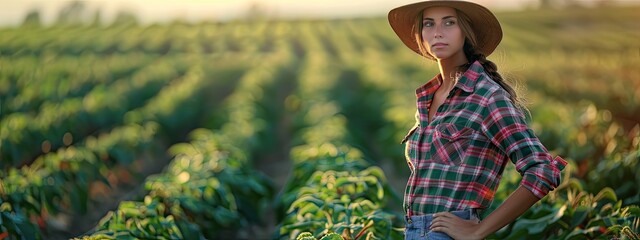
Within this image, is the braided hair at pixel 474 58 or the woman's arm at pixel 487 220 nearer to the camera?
the woman's arm at pixel 487 220

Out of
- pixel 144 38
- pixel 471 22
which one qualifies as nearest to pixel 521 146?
pixel 471 22

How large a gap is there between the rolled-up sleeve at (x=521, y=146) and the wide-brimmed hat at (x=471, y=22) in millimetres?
337

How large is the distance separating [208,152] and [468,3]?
21.6 ft

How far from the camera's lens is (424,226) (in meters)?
3.53

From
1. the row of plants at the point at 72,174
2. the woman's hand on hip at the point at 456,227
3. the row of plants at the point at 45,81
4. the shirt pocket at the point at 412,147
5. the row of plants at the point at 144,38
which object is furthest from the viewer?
the row of plants at the point at 144,38

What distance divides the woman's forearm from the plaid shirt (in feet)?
0.14

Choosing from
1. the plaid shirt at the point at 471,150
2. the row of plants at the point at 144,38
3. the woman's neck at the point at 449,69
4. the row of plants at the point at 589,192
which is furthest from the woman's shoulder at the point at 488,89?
the row of plants at the point at 144,38

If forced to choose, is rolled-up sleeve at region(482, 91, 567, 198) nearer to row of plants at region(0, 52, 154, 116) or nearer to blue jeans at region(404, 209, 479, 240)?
blue jeans at region(404, 209, 479, 240)

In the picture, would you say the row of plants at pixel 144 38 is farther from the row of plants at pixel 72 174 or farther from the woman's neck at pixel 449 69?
the woman's neck at pixel 449 69

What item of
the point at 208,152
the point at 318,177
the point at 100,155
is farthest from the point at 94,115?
the point at 318,177

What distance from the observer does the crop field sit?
578 centimetres

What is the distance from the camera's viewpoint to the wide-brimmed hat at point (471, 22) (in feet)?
11.7

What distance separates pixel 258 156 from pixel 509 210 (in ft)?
32.9

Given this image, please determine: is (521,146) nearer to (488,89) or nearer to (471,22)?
(488,89)
